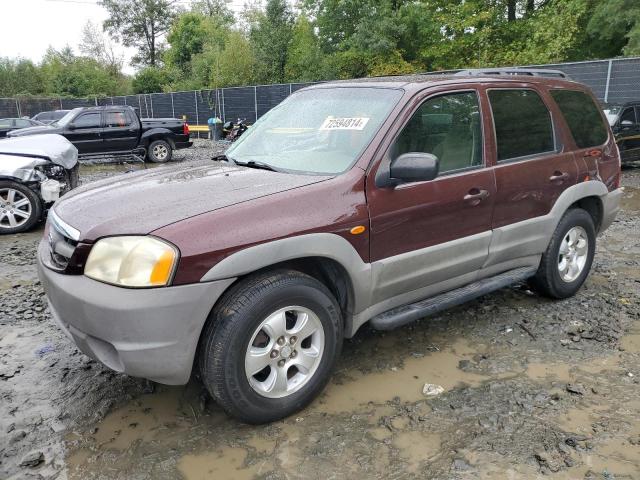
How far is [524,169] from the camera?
3.89 metres

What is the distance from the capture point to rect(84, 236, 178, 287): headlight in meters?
2.44

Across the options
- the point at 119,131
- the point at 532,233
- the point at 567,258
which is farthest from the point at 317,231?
the point at 119,131

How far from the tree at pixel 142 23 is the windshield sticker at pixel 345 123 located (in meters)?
64.4

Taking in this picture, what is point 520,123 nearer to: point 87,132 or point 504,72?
point 504,72

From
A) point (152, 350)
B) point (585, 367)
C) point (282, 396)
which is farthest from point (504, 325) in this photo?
point (152, 350)

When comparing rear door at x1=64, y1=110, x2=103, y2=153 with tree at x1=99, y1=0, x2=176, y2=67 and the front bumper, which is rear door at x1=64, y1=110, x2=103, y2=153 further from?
→ tree at x1=99, y1=0, x2=176, y2=67

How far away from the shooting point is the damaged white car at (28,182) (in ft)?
22.8

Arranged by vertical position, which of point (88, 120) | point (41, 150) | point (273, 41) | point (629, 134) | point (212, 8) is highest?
point (212, 8)

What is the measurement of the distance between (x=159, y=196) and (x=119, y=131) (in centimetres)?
1283

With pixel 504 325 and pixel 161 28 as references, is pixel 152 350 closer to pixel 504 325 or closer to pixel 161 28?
pixel 504 325

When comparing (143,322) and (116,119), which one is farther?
(116,119)

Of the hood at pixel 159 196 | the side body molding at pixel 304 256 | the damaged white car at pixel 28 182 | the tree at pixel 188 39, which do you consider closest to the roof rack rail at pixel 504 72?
the hood at pixel 159 196

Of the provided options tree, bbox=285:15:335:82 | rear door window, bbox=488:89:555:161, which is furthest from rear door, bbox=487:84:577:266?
tree, bbox=285:15:335:82

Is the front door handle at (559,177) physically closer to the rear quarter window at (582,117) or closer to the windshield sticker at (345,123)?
the rear quarter window at (582,117)
